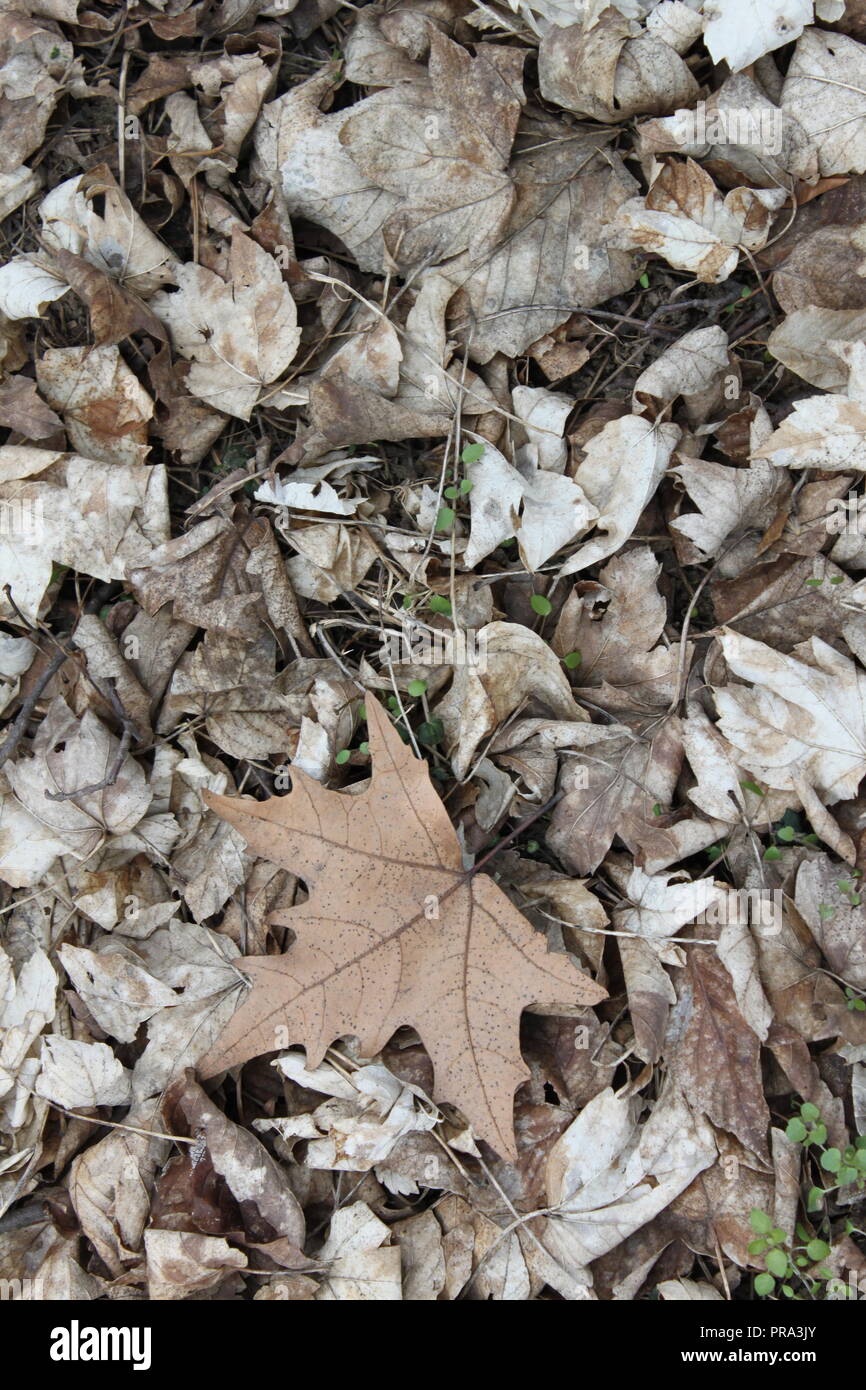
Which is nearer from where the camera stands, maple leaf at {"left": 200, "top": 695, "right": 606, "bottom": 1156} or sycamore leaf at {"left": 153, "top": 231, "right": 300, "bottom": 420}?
maple leaf at {"left": 200, "top": 695, "right": 606, "bottom": 1156}

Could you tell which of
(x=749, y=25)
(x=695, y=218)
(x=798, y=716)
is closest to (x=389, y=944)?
(x=798, y=716)

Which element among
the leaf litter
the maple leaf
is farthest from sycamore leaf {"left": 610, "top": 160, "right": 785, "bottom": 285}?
the maple leaf

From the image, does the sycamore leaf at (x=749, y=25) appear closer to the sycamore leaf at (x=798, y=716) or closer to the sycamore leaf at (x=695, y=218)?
the sycamore leaf at (x=695, y=218)

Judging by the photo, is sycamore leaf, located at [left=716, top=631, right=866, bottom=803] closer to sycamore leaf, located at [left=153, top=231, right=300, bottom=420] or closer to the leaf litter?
the leaf litter

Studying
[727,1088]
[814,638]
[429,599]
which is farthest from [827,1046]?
[429,599]

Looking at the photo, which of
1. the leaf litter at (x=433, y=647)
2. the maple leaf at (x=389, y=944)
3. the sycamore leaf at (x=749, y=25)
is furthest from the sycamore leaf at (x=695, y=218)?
the maple leaf at (x=389, y=944)
